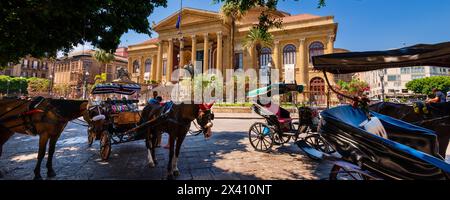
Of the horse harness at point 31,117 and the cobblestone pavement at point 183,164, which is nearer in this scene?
the horse harness at point 31,117

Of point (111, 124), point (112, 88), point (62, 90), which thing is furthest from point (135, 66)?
point (111, 124)

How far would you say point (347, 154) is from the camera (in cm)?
312

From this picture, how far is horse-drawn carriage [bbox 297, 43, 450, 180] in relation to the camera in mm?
2566

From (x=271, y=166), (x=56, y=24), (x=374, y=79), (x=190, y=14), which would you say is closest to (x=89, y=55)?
(x=190, y=14)

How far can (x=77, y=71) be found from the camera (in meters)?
63.1

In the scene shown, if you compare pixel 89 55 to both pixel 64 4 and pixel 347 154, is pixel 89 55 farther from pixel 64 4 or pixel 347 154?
pixel 347 154

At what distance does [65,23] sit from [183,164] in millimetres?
4848

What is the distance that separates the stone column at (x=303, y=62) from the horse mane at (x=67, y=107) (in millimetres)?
37538

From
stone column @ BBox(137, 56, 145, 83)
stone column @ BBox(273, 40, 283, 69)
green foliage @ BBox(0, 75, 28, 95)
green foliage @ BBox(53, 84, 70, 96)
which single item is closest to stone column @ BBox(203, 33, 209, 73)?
stone column @ BBox(273, 40, 283, 69)

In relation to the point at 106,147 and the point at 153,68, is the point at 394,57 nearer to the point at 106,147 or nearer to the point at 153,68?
the point at 106,147

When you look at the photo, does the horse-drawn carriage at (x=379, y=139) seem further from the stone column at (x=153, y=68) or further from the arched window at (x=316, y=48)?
the stone column at (x=153, y=68)

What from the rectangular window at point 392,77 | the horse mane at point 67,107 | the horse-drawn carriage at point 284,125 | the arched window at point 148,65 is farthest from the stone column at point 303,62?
the rectangular window at point 392,77

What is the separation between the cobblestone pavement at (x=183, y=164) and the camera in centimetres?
468
